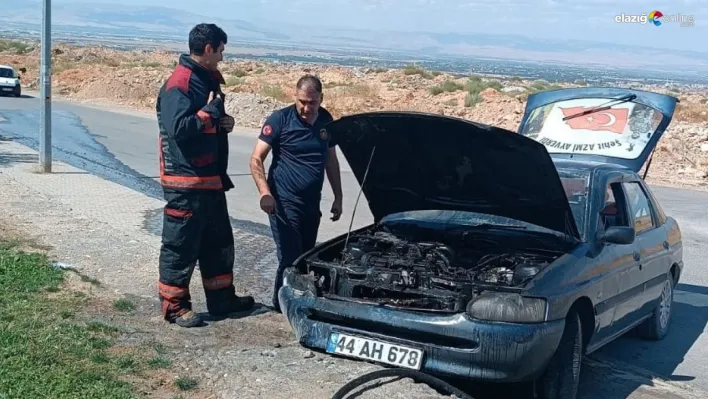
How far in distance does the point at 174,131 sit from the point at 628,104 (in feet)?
14.7

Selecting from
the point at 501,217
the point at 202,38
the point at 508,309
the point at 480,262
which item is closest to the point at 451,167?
the point at 501,217

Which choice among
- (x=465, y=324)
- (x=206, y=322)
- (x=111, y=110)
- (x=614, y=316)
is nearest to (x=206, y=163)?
(x=206, y=322)

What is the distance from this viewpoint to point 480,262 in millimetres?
5953

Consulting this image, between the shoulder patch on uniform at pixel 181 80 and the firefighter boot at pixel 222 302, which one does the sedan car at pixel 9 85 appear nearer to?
the firefighter boot at pixel 222 302

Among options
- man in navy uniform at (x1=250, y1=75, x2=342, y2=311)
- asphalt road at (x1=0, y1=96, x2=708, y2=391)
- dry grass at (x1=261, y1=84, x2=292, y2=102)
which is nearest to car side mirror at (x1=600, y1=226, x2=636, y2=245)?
asphalt road at (x1=0, y1=96, x2=708, y2=391)

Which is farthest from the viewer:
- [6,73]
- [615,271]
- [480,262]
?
[6,73]

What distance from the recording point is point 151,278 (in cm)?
812

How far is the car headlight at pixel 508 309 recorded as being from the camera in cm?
512

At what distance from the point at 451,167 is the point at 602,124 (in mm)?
3118

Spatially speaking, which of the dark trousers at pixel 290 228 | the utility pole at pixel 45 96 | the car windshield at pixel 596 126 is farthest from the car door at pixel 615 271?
the utility pole at pixel 45 96

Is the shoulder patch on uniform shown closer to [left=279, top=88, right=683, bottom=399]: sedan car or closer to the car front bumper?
[left=279, top=88, right=683, bottom=399]: sedan car

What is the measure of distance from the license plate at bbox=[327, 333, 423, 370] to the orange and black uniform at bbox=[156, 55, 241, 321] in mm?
1584

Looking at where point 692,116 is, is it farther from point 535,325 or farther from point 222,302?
point 535,325

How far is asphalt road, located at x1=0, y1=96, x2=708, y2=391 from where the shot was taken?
7219 millimetres
